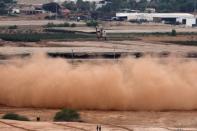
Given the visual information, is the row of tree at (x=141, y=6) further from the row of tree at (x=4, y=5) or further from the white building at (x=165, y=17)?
the white building at (x=165, y=17)

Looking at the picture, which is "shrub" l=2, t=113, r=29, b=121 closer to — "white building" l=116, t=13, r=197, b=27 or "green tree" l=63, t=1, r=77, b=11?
"white building" l=116, t=13, r=197, b=27

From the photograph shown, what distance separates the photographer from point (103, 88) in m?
35.0

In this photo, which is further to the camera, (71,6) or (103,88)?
(71,6)

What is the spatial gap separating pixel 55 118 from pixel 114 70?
6142mm

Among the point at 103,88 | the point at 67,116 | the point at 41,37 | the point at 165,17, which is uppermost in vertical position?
the point at 103,88

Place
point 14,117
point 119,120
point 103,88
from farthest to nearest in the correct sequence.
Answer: point 103,88 → point 119,120 → point 14,117

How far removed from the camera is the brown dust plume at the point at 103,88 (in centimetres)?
3491

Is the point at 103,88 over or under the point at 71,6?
over

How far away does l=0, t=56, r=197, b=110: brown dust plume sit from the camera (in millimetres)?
34906

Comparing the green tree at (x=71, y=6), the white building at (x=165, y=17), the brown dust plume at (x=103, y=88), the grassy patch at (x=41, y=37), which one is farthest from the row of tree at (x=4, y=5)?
the brown dust plume at (x=103, y=88)

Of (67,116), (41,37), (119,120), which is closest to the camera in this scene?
(67,116)

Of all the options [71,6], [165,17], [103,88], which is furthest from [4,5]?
[103,88]

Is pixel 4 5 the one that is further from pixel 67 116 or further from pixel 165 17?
pixel 67 116

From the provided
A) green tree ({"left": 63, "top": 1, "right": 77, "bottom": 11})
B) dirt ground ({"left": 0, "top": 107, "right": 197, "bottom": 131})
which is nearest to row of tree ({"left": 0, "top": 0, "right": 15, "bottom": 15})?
green tree ({"left": 63, "top": 1, "right": 77, "bottom": 11})
